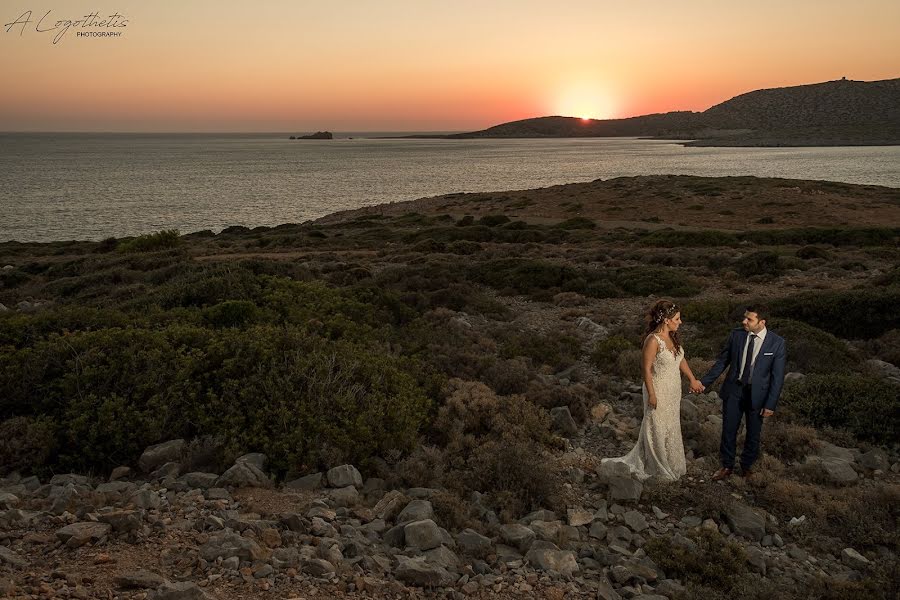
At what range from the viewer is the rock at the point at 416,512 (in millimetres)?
5973

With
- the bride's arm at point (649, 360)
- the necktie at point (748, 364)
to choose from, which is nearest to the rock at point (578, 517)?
the bride's arm at point (649, 360)

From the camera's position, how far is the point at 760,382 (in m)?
7.32

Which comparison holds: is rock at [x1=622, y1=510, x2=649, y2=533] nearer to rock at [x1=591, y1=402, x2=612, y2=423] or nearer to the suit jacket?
the suit jacket

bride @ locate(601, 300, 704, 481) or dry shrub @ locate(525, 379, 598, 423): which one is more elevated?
bride @ locate(601, 300, 704, 481)

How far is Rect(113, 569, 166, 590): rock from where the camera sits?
4.42 meters

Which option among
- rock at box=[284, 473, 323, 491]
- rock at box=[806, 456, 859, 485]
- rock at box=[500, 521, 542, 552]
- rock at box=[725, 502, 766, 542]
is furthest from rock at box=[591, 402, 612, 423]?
rock at box=[284, 473, 323, 491]

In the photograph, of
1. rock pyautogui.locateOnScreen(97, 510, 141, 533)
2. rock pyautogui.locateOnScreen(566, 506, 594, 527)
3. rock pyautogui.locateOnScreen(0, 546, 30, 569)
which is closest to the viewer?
rock pyautogui.locateOnScreen(0, 546, 30, 569)

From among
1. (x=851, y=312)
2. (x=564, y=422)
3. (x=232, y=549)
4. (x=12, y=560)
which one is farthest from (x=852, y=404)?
(x=12, y=560)

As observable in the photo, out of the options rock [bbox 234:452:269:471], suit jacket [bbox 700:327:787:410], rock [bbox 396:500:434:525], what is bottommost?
rock [bbox 396:500:434:525]

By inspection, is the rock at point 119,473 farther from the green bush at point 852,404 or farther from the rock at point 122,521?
the green bush at point 852,404

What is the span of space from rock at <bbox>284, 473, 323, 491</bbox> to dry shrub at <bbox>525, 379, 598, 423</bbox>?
168 inches

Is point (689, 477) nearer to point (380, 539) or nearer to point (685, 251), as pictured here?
point (380, 539)

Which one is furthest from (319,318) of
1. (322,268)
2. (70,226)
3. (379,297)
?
(70,226)

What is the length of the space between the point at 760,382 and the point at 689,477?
1546 millimetres
